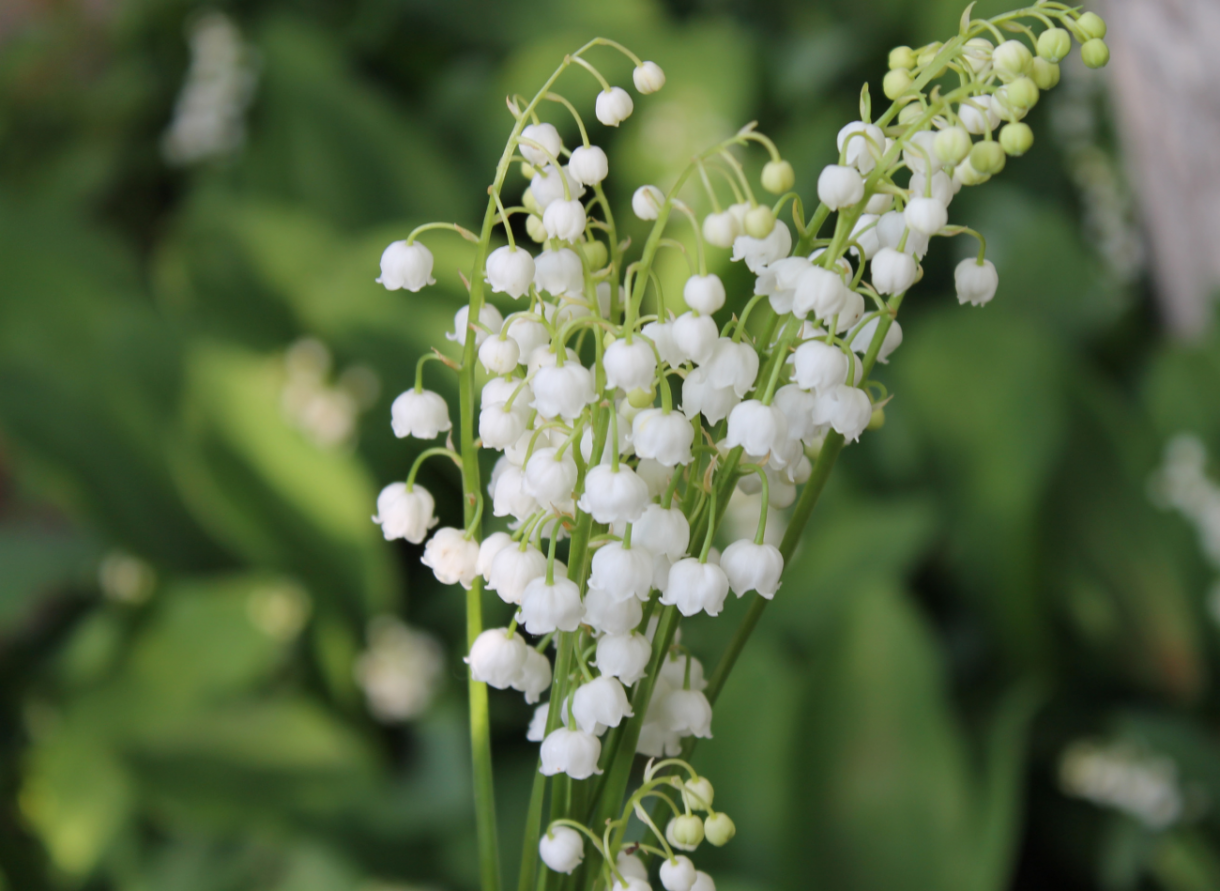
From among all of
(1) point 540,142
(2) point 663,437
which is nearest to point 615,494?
(2) point 663,437

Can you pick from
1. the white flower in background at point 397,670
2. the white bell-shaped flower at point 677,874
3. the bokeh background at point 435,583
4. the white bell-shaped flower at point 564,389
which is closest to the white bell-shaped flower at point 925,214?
the white bell-shaped flower at point 564,389

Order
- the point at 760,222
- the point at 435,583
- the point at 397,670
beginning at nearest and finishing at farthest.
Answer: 1. the point at 760,222
2. the point at 397,670
3. the point at 435,583

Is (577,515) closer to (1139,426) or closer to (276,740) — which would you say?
(276,740)

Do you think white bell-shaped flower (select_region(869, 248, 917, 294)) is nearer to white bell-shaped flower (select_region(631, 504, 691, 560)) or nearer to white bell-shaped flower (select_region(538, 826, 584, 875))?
white bell-shaped flower (select_region(631, 504, 691, 560))

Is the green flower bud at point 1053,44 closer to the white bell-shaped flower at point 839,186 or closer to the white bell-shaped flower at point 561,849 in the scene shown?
the white bell-shaped flower at point 839,186

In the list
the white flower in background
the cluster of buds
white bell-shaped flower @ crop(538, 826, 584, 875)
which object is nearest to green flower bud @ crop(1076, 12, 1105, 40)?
the cluster of buds

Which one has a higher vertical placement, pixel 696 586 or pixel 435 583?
pixel 435 583

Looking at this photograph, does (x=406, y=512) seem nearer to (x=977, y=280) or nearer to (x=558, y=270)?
(x=558, y=270)
